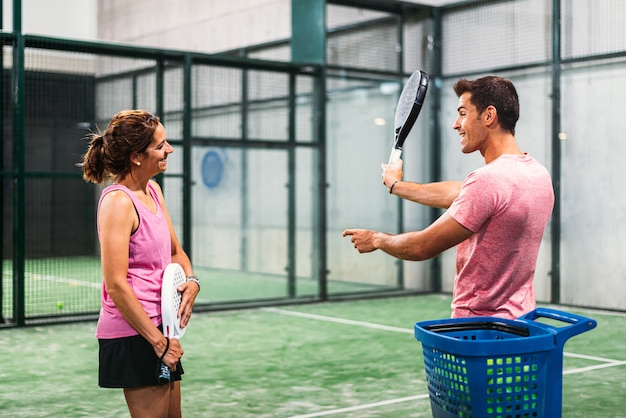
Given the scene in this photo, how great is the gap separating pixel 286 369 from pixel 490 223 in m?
4.00

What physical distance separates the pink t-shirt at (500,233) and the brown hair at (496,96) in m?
0.14

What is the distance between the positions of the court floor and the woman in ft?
7.91

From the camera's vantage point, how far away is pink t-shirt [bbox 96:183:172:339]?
2.88 metres

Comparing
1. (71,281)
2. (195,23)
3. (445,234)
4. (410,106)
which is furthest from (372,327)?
(195,23)

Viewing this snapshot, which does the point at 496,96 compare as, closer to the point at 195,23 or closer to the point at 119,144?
the point at 119,144

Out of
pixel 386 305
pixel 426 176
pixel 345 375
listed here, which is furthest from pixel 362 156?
pixel 345 375

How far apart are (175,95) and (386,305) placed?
3177 millimetres

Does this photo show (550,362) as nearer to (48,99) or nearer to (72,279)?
(72,279)

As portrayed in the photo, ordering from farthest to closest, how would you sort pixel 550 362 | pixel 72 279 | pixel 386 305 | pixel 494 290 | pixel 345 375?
pixel 72 279 < pixel 386 305 < pixel 345 375 < pixel 494 290 < pixel 550 362

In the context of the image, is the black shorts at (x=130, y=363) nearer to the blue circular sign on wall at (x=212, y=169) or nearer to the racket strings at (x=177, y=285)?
the racket strings at (x=177, y=285)

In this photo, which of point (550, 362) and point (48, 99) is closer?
point (550, 362)

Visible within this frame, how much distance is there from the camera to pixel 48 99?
47.0 feet

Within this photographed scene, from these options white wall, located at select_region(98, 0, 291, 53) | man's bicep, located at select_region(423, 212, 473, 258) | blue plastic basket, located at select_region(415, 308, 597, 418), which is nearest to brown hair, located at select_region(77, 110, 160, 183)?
man's bicep, located at select_region(423, 212, 473, 258)

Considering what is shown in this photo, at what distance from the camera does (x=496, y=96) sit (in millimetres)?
2855
